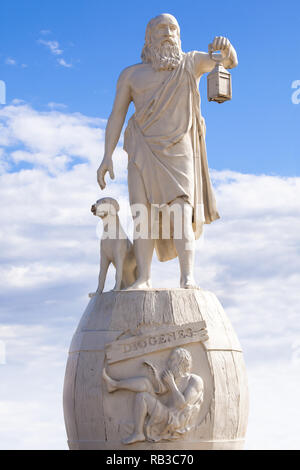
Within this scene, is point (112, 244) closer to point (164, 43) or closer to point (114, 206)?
point (114, 206)

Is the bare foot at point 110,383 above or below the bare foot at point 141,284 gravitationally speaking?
below

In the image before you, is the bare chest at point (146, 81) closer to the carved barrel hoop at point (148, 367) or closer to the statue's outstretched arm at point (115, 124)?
the statue's outstretched arm at point (115, 124)

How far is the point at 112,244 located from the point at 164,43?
2.56 metres

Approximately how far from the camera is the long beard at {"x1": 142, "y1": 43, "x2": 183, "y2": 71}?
31.1ft

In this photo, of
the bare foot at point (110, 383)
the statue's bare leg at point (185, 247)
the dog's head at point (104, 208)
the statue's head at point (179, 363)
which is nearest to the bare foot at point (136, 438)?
the bare foot at point (110, 383)

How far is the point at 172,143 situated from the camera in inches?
367

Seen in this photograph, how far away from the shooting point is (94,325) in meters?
8.78

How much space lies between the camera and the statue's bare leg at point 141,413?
8133mm

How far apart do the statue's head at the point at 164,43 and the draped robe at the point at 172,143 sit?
121 millimetres

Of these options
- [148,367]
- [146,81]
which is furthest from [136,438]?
[146,81]

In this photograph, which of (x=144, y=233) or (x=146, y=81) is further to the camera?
(x=146, y=81)

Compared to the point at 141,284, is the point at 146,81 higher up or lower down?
higher up
